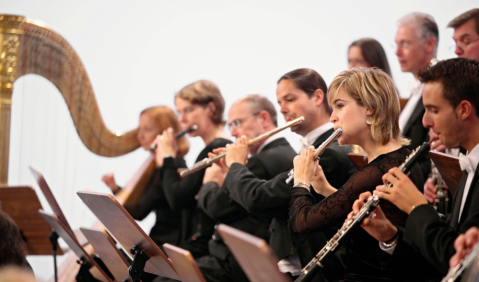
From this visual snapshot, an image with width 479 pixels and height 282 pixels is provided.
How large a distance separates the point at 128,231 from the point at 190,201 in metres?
1.49

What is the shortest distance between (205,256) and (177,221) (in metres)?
0.56

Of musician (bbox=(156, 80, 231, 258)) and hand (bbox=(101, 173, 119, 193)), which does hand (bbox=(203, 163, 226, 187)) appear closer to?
musician (bbox=(156, 80, 231, 258))

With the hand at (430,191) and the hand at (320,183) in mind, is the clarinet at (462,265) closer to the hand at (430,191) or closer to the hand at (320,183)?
the hand at (320,183)

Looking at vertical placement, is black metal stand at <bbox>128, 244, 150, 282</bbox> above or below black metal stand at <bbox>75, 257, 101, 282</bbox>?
above

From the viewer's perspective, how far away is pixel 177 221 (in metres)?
3.33

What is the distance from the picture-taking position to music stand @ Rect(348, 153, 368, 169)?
203 cm

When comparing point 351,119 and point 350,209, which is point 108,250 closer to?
point 350,209

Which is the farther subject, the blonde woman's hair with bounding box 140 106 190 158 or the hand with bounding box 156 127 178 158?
the blonde woman's hair with bounding box 140 106 190 158

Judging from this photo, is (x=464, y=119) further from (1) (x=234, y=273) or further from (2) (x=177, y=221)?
(2) (x=177, y=221)

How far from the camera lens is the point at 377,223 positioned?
62.3 inches

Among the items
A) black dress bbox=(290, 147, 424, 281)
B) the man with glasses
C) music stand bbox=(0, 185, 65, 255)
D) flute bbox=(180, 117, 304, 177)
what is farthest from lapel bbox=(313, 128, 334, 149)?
music stand bbox=(0, 185, 65, 255)

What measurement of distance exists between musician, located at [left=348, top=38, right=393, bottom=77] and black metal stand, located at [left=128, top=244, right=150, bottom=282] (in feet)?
5.82

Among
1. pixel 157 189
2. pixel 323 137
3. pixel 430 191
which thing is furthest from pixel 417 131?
pixel 157 189

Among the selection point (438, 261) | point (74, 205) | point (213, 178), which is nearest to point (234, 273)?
point (213, 178)
